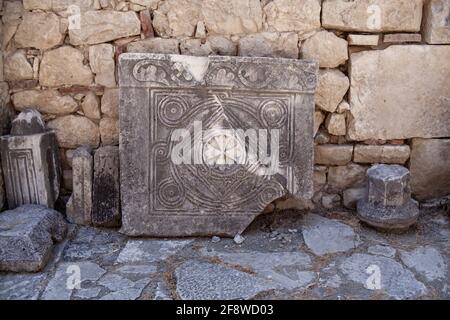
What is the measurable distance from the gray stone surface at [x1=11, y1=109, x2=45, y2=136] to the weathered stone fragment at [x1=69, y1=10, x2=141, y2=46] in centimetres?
60

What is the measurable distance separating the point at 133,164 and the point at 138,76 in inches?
22.4

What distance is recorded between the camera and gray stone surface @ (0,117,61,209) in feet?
9.45

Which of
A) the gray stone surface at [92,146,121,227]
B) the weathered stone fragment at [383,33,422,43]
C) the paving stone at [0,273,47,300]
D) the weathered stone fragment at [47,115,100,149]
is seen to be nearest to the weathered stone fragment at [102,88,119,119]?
the weathered stone fragment at [47,115,100,149]

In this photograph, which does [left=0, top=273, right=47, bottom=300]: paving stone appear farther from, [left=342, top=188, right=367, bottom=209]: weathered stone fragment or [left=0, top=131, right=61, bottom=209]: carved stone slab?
[left=342, top=188, right=367, bottom=209]: weathered stone fragment

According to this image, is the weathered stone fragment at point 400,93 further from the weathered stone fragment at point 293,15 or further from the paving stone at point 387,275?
the paving stone at point 387,275

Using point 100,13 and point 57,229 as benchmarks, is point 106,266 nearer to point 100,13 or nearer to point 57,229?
point 57,229

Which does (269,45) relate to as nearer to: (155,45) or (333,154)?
(155,45)

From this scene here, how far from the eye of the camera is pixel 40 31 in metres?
2.95

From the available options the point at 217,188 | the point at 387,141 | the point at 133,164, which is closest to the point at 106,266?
the point at 133,164

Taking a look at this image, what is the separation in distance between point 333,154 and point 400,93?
2.12 feet

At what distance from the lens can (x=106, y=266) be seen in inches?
95.2

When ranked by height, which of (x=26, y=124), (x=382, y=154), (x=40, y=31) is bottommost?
(x=382, y=154)

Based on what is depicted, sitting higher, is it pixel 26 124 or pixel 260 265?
pixel 26 124

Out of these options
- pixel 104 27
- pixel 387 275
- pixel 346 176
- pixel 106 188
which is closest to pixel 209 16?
Result: pixel 104 27
